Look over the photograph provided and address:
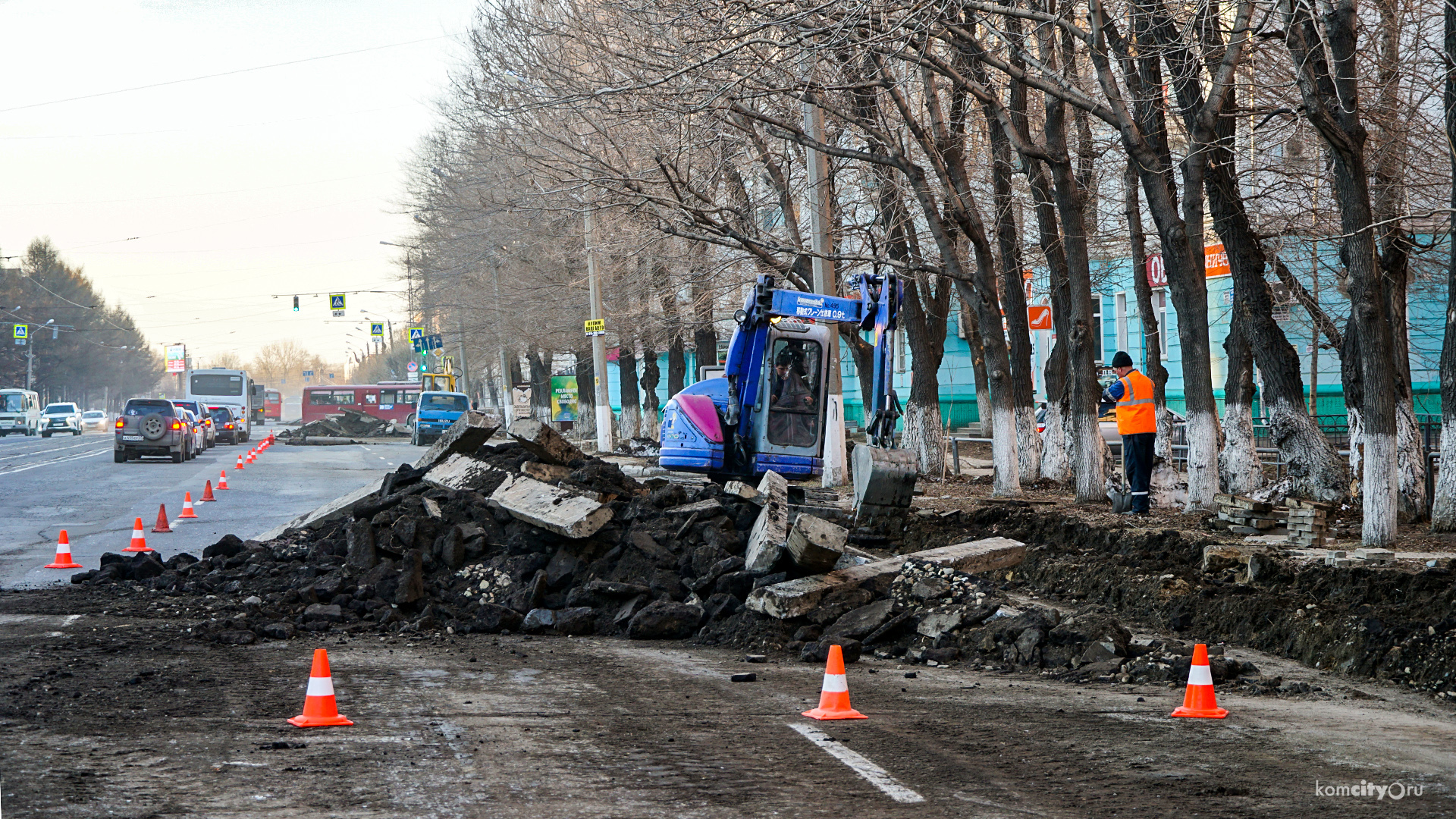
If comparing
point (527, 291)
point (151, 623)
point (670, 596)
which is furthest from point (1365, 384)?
point (527, 291)

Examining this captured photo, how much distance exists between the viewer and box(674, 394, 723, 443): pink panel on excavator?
1780 centimetres

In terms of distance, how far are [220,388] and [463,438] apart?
4768 centimetres

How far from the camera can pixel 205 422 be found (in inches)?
1866

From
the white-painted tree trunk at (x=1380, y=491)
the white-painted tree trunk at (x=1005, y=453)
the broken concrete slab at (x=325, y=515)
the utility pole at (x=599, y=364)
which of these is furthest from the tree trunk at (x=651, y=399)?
the white-painted tree trunk at (x=1380, y=491)

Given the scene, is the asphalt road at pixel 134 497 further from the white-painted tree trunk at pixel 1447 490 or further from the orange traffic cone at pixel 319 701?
the white-painted tree trunk at pixel 1447 490

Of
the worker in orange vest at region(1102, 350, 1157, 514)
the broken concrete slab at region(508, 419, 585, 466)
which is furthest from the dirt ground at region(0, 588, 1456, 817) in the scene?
the broken concrete slab at region(508, 419, 585, 466)

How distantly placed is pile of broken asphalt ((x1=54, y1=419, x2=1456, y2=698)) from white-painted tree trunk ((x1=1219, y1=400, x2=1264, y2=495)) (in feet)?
11.3

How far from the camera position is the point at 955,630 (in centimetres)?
977

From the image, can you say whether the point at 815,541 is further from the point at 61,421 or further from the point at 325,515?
the point at 61,421

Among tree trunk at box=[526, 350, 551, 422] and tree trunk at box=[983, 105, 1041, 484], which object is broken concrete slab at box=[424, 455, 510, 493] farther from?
tree trunk at box=[526, 350, 551, 422]

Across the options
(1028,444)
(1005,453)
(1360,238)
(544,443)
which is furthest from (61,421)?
(1360,238)

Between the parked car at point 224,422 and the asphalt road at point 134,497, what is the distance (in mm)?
9086

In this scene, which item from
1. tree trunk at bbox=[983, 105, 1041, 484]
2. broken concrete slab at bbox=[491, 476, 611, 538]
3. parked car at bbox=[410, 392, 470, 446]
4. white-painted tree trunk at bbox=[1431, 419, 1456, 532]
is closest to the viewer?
broken concrete slab at bbox=[491, 476, 611, 538]

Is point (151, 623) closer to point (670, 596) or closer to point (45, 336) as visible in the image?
point (670, 596)
